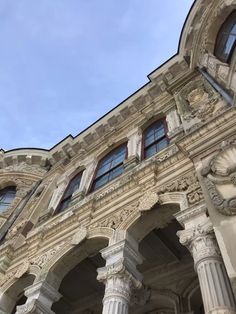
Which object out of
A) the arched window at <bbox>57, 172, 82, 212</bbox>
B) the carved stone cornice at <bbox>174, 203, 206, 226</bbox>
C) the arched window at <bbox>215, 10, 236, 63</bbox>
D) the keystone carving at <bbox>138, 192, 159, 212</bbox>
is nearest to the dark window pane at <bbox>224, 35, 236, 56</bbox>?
the arched window at <bbox>215, 10, 236, 63</bbox>

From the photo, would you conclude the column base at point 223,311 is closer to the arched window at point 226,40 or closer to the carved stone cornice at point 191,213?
the carved stone cornice at point 191,213

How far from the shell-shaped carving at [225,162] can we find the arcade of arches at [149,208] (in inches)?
0.8

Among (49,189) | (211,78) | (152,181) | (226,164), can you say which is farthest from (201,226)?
(49,189)

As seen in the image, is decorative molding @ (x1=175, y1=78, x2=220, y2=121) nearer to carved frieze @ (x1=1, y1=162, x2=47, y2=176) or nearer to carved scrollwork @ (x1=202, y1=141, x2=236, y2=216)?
carved scrollwork @ (x1=202, y1=141, x2=236, y2=216)

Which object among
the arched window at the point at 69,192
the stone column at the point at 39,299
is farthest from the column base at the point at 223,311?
the arched window at the point at 69,192

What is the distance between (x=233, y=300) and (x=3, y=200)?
1215 centimetres

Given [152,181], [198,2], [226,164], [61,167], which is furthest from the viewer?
[61,167]

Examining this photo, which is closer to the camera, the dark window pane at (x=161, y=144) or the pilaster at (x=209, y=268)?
the pilaster at (x=209, y=268)

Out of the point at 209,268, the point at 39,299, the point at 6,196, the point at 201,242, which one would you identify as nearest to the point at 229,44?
the point at 201,242

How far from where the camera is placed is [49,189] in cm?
1172

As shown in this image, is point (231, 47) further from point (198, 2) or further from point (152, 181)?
point (152, 181)

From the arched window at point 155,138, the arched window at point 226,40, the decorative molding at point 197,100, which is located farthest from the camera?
the arched window at point 155,138

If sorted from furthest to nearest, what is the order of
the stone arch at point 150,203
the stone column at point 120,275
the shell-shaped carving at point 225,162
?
the stone arch at point 150,203, the stone column at point 120,275, the shell-shaped carving at point 225,162

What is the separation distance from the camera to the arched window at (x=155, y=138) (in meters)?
9.54
